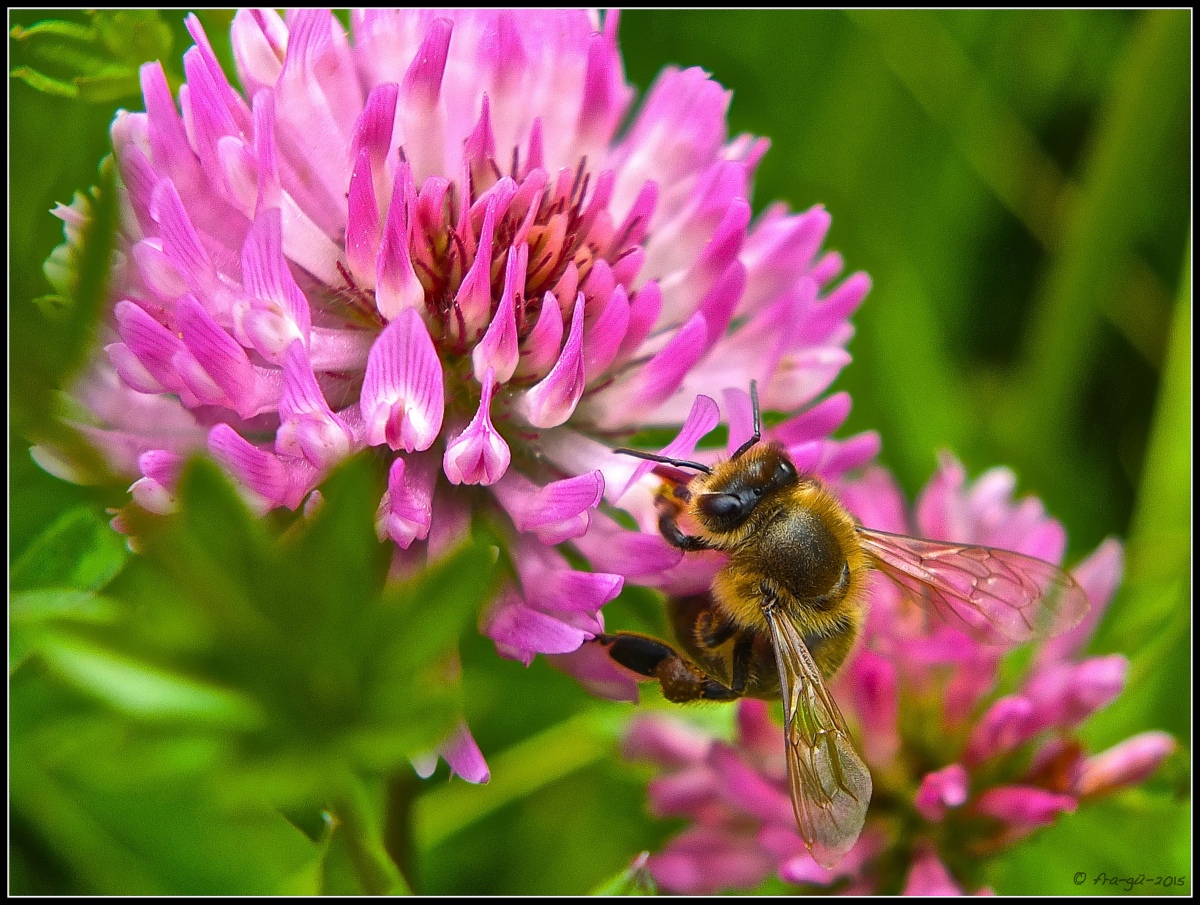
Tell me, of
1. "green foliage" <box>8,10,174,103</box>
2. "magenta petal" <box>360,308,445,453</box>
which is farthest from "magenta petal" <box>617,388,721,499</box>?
"green foliage" <box>8,10,174,103</box>

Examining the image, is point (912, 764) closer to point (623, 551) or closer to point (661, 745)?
point (661, 745)

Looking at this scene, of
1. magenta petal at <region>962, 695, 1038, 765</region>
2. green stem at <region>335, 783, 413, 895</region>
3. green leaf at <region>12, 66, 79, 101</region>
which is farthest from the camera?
magenta petal at <region>962, 695, 1038, 765</region>

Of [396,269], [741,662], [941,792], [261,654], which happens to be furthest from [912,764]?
[261,654]

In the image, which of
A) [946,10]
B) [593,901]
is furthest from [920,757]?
[946,10]

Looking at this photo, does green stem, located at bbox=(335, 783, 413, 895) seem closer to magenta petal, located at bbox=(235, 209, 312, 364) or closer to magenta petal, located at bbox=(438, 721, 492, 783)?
magenta petal, located at bbox=(438, 721, 492, 783)

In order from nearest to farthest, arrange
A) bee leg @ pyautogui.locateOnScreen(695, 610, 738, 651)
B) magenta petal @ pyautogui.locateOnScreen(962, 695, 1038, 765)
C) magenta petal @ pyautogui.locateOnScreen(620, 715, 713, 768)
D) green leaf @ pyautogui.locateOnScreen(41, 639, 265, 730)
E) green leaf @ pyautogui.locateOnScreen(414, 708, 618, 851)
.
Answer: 1. green leaf @ pyautogui.locateOnScreen(41, 639, 265, 730)
2. bee leg @ pyautogui.locateOnScreen(695, 610, 738, 651)
3. magenta petal @ pyautogui.locateOnScreen(962, 695, 1038, 765)
4. magenta petal @ pyautogui.locateOnScreen(620, 715, 713, 768)
5. green leaf @ pyautogui.locateOnScreen(414, 708, 618, 851)

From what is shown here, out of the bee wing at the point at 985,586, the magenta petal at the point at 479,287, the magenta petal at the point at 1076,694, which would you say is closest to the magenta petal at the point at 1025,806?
the magenta petal at the point at 1076,694
